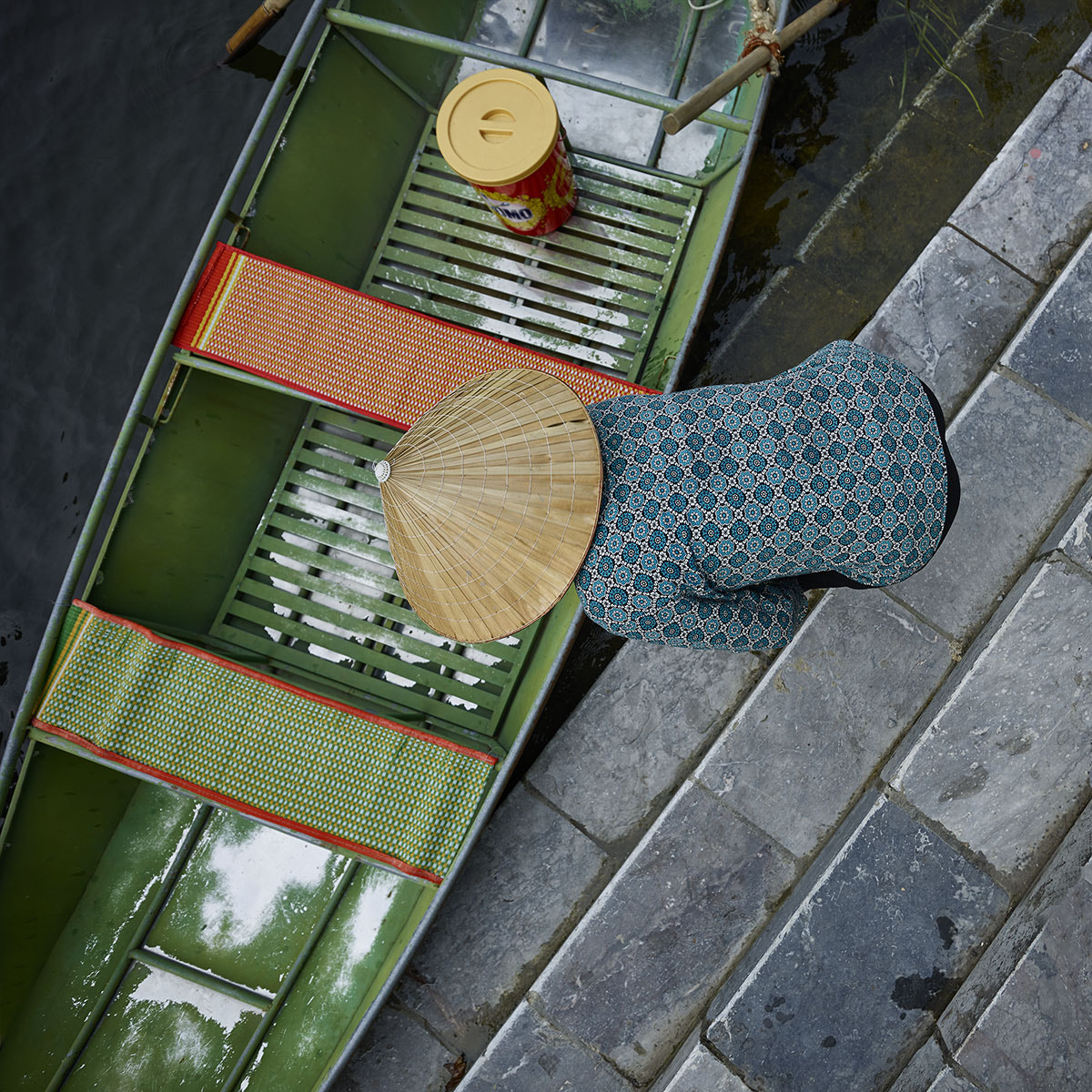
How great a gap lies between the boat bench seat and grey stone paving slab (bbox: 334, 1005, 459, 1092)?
4.08ft

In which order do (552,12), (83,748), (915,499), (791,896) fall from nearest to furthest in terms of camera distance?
(915,499)
(83,748)
(791,896)
(552,12)

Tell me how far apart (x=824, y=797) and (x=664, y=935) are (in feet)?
2.86

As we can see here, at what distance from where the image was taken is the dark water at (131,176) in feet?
12.0

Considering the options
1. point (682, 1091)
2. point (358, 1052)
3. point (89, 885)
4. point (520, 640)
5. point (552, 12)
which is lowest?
point (358, 1052)

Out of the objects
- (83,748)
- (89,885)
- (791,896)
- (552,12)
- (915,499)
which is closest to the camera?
(915,499)

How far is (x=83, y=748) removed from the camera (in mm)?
2609

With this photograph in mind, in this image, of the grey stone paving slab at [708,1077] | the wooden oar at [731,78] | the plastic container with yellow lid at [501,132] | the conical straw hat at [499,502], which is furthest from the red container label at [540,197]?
the grey stone paving slab at [708,1077]

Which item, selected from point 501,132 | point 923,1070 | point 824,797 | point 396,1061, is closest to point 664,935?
point 824,797

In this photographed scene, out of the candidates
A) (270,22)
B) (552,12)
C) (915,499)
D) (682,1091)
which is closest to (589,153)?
(552,12)

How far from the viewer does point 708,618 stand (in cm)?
188

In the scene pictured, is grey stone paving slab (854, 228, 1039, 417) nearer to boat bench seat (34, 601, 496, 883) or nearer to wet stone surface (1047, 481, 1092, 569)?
wet stone surface (1047, 481, 1092, 569)

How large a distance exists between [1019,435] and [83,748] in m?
3.76

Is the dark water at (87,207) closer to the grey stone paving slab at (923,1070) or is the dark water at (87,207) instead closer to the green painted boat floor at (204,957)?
the green painted boat floor at (204,957)

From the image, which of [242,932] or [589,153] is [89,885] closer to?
[242,932]
